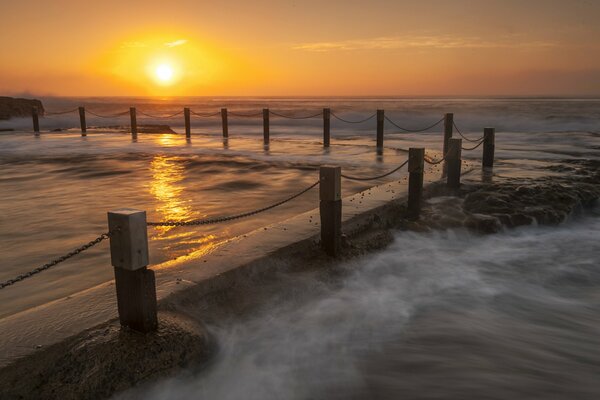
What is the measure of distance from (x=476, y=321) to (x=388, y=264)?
1.30m

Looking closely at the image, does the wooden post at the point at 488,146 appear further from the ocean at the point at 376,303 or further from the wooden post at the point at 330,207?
the wooden post at the point at 330,207

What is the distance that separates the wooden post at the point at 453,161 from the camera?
823 centimetres

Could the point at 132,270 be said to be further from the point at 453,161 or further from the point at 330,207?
the point at 453,161

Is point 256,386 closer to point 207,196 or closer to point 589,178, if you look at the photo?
point 207,196

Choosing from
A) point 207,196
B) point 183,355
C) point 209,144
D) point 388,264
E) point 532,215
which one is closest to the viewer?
point 183,355

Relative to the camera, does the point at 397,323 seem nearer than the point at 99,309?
No

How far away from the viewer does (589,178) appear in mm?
10125

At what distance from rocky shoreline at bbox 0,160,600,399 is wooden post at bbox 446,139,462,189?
179mm

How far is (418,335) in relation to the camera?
418 cm

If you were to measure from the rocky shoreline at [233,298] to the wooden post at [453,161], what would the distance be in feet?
0.59

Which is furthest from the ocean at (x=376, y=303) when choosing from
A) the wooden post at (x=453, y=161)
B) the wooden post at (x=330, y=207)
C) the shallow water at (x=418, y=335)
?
the wooden post at (x=453, y=161)

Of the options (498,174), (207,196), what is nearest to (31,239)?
(207,196)

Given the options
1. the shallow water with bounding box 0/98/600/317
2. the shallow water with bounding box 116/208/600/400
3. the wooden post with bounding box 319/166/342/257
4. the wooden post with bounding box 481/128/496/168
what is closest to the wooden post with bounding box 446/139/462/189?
the shallow water with bounding box 0/98/600/317

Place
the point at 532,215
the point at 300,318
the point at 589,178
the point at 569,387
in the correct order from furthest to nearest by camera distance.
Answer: the point at 589,178 < the point at 532,215 < the point at 300,318 < the point at 569,387
